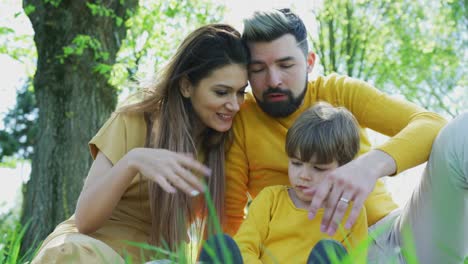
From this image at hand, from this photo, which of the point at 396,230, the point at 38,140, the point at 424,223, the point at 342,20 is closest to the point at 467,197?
the point at 424,223

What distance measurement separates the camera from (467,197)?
9.36 ft

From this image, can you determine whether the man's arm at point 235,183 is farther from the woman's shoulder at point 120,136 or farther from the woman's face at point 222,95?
the woman's shoulder at point 120,136

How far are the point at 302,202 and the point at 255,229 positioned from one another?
29 centimetres

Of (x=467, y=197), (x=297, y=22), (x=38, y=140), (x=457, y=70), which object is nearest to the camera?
(x=467, y=197)

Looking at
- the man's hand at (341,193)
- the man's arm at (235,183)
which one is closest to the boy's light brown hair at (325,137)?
the man's hand at (341,193)

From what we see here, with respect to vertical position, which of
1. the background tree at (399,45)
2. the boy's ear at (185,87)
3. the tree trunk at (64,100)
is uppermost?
the boy's ear at (185,87)

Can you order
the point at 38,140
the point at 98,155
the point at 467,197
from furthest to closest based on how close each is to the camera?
the point at 38,140
the point at 98,155
the point at 467,197

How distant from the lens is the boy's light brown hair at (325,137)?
299 cm

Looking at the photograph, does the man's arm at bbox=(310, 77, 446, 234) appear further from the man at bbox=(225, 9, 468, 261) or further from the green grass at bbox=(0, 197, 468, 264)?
the green grass at bbox=(0, 197, 468, 264)

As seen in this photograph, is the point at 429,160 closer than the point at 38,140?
Yes

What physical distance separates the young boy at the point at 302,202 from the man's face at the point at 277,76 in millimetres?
369

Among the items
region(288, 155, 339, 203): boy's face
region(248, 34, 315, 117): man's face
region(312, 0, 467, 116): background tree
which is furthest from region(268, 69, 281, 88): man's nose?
region(312, 0, 467, 116): background tree

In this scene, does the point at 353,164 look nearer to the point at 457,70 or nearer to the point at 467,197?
the point at 467,197

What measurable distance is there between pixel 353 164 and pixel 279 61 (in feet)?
3.51
